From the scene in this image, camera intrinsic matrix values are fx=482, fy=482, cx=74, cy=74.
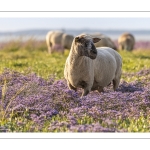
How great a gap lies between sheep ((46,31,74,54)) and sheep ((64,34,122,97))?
14.7 meters

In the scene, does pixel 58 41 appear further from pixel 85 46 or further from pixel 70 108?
pixel 70 108

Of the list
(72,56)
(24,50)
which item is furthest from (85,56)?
(24,50)

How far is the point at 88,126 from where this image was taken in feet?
24.0

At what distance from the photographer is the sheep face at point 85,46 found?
8.95 metres

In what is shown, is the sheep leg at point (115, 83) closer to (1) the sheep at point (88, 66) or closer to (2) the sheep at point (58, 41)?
(1) the sheep at point (88, 66)

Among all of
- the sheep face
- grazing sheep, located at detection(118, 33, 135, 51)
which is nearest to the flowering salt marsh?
the sheep face

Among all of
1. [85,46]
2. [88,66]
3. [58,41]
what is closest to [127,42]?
[58,41]

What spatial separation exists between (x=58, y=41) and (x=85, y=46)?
16.7m

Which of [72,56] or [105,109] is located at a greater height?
[72,56]

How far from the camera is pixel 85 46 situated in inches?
356

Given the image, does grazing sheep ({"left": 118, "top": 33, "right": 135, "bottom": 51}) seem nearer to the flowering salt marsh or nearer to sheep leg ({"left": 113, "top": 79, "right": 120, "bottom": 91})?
sheep leg ({"left": 113, "top": 79, "right": 120, "bottom": 91})
